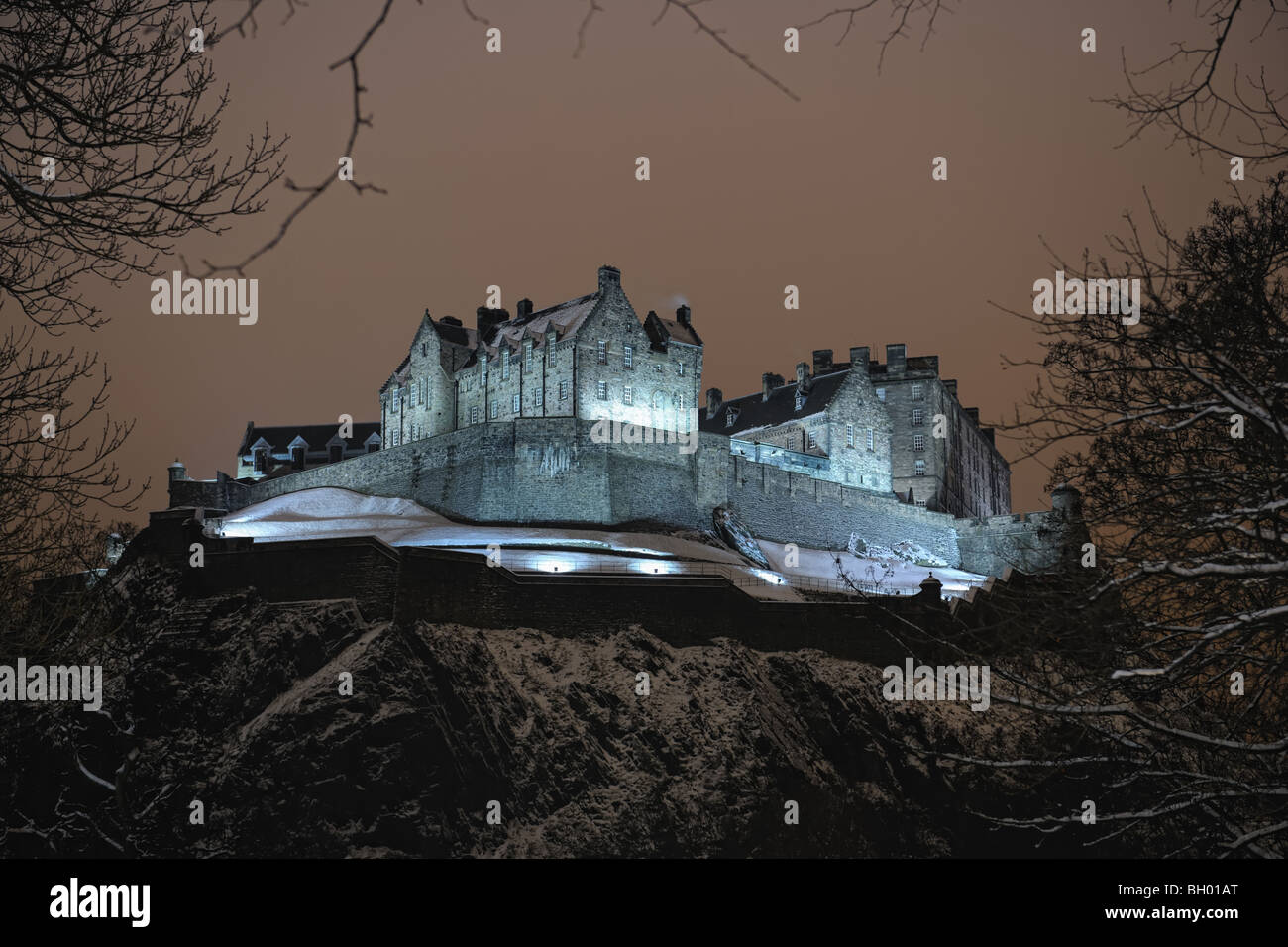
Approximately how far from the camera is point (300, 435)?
8081 cm

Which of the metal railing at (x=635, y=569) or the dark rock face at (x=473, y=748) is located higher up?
the metal railing at (x=635, y=569)

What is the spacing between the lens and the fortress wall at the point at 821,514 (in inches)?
2238

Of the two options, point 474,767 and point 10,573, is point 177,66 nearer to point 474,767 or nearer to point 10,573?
point 10,573

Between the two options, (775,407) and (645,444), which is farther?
(775,407)

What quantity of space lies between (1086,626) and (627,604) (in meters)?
34.3

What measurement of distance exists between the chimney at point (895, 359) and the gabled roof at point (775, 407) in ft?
12.4

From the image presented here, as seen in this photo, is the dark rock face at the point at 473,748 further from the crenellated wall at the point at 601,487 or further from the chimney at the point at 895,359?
the chimney at the point at 895,359

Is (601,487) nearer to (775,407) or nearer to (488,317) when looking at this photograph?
(488,317)

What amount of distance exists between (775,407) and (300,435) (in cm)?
3071

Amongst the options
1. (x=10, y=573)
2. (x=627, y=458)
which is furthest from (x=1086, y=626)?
(x=627, y=458)

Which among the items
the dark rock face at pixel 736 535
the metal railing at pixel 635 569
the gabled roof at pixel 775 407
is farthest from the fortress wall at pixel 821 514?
the metal railing at pixel 635 569

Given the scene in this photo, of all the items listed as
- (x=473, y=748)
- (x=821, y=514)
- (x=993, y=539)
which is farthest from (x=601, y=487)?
(x=993, y=539)

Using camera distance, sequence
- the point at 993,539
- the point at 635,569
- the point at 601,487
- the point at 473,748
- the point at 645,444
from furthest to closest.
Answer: the point at 993,539 < the point at 645,444 < the point at 601,487 < the point at 635,569 < the point at 473,748

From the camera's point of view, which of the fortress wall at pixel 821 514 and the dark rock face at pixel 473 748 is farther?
the fortress wall at pixel 821 514
